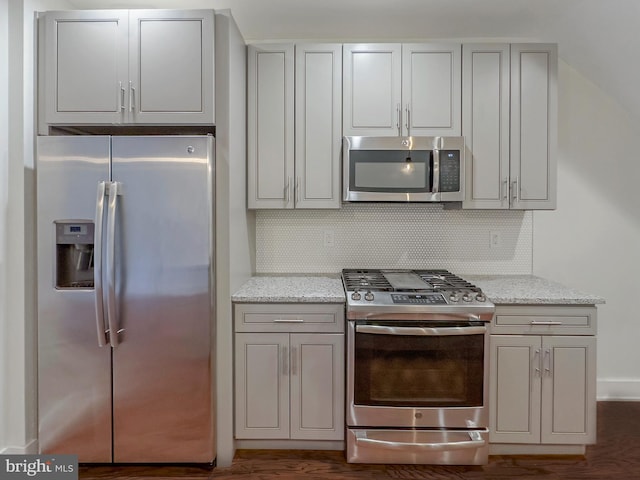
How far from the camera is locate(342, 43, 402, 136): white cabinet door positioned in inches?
106

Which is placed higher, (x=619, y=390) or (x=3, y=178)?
(x=3, y=178)

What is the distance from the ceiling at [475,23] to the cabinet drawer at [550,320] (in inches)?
62.4

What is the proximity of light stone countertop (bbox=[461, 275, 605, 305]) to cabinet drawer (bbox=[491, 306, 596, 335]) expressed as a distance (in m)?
0.04

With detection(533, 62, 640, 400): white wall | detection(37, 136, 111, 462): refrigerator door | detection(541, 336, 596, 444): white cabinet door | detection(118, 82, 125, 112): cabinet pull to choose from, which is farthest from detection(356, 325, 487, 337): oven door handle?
detection(118, 82, 125, 112): cabinet pull

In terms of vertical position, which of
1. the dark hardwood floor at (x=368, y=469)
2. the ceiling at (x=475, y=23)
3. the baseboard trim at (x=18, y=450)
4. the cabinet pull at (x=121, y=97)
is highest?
the ceiling at (x=475, y=23)

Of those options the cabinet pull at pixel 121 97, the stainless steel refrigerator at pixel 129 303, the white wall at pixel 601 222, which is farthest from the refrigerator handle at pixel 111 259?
the white wall at pixel 601 222

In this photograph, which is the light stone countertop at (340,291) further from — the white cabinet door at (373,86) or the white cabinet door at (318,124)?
the white cabinet door at (373,86)

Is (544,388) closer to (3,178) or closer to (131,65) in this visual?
(131,65)

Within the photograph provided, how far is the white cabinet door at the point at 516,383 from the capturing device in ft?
7.63

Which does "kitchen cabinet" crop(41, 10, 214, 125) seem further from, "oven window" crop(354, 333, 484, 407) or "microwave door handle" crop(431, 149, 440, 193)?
"oven window" crop(354, 333, 484, 407)

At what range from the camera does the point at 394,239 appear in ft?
10.1

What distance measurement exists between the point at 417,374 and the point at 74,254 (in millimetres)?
1912

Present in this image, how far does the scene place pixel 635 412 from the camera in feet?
9.57

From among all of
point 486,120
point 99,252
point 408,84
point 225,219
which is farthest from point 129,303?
point 486,120
